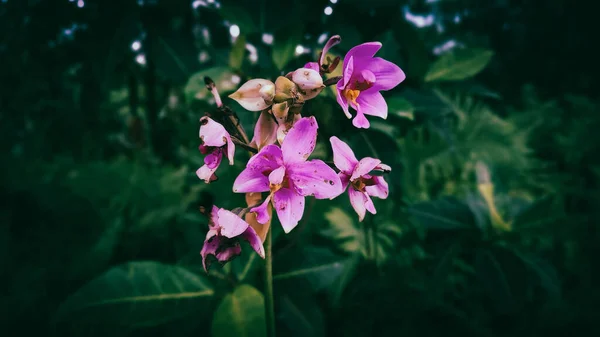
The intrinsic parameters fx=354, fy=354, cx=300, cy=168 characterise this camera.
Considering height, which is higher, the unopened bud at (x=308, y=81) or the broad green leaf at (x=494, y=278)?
the unopened bud at (x=308, y=81)

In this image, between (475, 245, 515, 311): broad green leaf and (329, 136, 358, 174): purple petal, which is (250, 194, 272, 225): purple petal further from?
(475, 245, 515, 311): broad green leaf

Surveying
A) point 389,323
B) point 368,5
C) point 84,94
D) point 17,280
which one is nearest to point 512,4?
point 368,5

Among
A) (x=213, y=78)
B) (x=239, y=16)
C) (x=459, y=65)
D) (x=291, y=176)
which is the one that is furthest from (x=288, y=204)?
(x=459, y=65)

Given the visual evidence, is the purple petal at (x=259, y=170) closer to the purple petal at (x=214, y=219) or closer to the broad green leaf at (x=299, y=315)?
the purple petal at (x=214, y=219)

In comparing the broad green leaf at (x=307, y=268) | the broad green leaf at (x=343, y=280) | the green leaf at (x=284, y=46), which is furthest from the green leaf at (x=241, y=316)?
the green leaf at (x=284, y=46)

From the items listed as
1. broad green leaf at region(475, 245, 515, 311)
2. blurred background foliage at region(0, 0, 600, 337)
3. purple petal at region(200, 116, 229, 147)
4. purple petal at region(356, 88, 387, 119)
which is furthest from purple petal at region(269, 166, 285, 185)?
broad green leaf at region(475, 245, 515, 311)

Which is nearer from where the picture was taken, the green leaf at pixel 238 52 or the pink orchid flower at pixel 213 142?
the pink orchid flower at pixel 213 142
